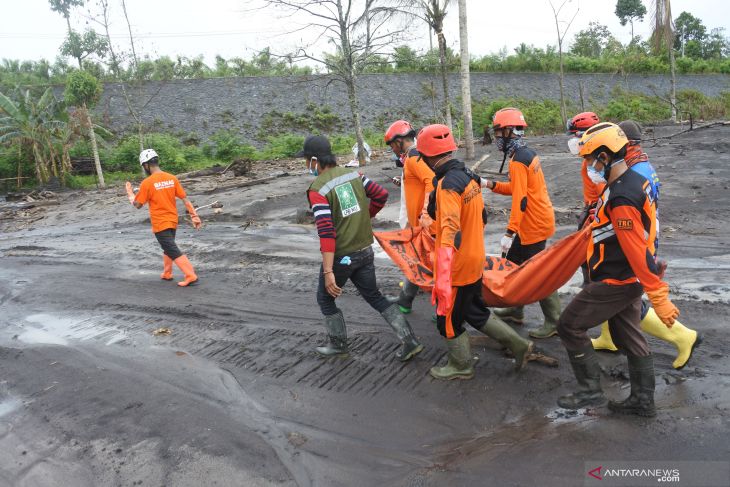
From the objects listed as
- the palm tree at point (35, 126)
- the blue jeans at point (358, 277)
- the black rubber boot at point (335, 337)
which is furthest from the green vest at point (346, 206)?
the palm tree at point (35, 126)

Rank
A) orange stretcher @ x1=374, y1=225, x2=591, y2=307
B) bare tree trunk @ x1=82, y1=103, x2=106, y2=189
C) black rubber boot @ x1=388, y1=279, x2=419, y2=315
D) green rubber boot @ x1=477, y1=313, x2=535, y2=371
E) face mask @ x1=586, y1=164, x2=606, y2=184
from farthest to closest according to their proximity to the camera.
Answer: bare tree trunk @ x1=82, y1=103, x2=106, y2=189
black rubber boot @ x1=388, y1=279, x2=419, y2=315
green rubber boot @ x1=477, y1=313, x2=535, y2=371
orange stretcher @ x1=374, y1=225, x2=591, y2=307
face mask @ x1=586, y1=164, x2=606, y2=184

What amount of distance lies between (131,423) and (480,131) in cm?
2763

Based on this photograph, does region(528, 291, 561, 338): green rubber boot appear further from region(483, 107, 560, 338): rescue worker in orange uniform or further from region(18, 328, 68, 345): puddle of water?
region(18, 328, 68, 345): puddle of water

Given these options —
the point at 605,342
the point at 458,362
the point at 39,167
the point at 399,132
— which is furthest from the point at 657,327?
the point at 39,167

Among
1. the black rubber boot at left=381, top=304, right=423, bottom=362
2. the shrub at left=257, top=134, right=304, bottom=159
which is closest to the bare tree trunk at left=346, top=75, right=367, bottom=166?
the shrub at left=257, top=134, right=304, bottom=159

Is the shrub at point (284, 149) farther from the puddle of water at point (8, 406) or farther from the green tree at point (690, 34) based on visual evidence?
the green tree at point (690, 34)

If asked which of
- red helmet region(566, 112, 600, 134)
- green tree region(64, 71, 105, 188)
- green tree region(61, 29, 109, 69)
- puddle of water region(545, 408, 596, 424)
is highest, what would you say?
green tree region(61, 29, 109, 69)

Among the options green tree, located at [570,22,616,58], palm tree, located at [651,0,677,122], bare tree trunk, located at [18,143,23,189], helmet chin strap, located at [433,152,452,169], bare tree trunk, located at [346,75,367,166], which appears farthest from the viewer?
green tree, located at [570,22,616,58]

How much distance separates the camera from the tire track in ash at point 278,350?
4469 mm

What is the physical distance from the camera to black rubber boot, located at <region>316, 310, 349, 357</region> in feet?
15.8

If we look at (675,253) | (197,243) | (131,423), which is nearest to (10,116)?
(197,243)

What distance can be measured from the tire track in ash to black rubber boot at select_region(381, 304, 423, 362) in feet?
0.29

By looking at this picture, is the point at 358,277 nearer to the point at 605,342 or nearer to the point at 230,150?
the point at 605,342

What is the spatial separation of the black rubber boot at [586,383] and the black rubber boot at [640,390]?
17 cm
